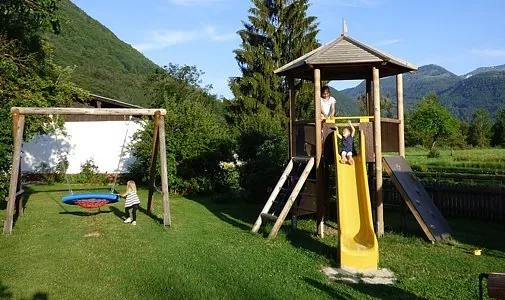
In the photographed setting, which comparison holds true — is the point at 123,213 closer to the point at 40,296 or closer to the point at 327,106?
the point at 327,106

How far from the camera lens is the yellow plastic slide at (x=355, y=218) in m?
8.15

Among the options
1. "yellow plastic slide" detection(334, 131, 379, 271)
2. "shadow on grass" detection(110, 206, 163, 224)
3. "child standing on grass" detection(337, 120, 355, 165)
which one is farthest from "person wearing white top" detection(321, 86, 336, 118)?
"shadow on grass" detection(110, 206, 163, 224)

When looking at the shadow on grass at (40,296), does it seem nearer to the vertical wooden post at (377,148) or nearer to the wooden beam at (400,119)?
the vertical wooden post at (377,148)

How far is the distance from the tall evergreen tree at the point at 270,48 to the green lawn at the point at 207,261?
22.3 meters

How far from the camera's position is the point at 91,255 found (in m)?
8.77

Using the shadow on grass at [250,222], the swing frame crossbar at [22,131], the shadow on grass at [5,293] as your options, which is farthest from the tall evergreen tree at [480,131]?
the shadow on grass at [5,293]

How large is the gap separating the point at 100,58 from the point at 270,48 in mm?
59251

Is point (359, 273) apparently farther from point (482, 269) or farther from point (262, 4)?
point (262, 4)

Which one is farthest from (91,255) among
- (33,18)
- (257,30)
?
(257,30)

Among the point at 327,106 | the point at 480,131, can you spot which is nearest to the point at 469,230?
the point at 327,106

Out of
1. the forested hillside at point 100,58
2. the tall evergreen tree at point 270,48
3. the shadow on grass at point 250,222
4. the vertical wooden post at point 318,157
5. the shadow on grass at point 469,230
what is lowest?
the shadow on grass at point 469,230

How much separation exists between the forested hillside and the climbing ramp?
54.8 meters

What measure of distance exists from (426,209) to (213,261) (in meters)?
5.55

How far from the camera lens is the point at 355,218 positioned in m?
9.28
